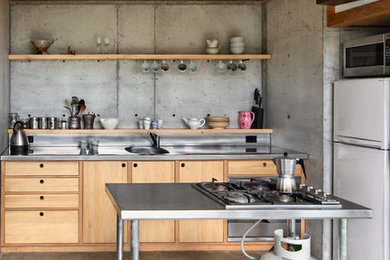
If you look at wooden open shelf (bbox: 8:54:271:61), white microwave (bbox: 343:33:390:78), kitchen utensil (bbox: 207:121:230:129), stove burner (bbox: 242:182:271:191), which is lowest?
stove burner (bbox: 242:182:271:191)

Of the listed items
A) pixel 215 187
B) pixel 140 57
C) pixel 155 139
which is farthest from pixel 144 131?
pixel 215 187

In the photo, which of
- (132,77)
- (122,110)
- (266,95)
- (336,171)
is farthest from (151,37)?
(336,171)

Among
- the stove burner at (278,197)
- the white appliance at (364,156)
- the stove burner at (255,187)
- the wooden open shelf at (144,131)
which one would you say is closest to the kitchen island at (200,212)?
the stove burner at (278,197)

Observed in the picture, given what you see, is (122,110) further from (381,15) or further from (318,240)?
(381,15)

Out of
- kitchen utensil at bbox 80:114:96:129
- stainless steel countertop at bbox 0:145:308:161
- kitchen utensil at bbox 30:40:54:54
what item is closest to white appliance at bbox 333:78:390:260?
stainless steel countertop at bbox 0:145:308:161

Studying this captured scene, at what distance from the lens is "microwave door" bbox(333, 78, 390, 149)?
12.2ft

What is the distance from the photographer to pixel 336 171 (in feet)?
14.7

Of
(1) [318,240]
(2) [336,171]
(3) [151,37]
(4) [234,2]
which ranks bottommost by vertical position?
A: (1) [318,240]

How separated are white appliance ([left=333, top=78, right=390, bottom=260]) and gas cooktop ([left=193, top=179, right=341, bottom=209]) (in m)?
0.88

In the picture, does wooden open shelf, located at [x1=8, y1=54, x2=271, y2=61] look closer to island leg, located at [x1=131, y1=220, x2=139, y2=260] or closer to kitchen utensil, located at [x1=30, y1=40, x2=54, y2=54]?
kitchen utensil, located at [x1=30, y1=40, x2=54, y2=54]

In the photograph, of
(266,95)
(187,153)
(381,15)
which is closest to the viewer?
(381,15)

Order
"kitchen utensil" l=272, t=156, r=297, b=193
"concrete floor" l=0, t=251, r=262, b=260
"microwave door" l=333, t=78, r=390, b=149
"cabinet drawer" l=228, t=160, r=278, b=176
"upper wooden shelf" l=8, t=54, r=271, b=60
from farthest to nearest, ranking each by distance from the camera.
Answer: "upper wooden shelf" l=8, t=54, r=271, b=60, "cabinet drawer" l=228, t=160, r=278, b=176, "concrete floor" l=0, t=251, r=262, b=260, "microwave door" l=333, t=78, r=390, b=149, "kitchen utensil" l=272, t=156, r=297, b=193

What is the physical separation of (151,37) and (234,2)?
107 cm

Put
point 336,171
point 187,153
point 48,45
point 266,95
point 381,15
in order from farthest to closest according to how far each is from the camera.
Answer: point 266,95 → point 48,45 → point 187,153 → point 336,171 → point 381,15
